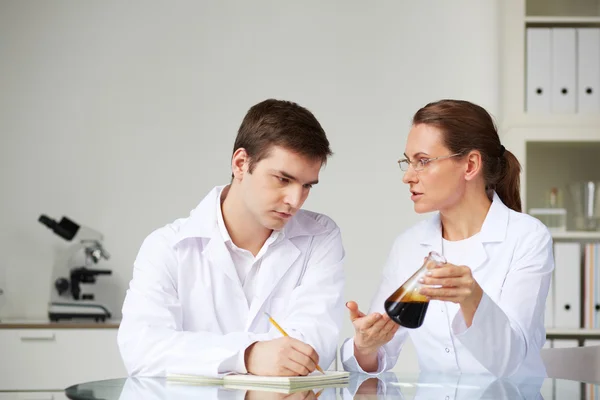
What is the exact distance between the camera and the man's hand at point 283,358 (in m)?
1.56

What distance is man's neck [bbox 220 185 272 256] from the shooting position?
200 cm

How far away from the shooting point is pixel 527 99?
129 inches

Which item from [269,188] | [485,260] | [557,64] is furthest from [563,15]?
[269,188]

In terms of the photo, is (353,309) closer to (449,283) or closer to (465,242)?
(449,283)

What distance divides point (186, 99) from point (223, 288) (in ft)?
5.93

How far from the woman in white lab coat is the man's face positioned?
33 centimetres

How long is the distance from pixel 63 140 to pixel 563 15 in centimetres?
231

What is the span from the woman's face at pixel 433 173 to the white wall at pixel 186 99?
1.54m

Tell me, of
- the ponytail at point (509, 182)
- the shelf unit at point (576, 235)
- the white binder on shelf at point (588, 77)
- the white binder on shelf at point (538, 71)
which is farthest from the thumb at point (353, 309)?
the white binder on shelf at point (588, 77)

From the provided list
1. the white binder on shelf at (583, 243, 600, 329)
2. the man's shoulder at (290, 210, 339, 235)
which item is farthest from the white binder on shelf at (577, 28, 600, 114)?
the man's shoulder at (290, 210, 339, 235)

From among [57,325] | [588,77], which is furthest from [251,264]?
[588,77]

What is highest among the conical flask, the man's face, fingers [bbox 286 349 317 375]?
the man's face

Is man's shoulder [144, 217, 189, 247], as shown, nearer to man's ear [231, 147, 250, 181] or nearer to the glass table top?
man's ear [231, 147, 250, 181]

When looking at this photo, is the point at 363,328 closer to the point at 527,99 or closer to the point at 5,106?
the point at 527,99
